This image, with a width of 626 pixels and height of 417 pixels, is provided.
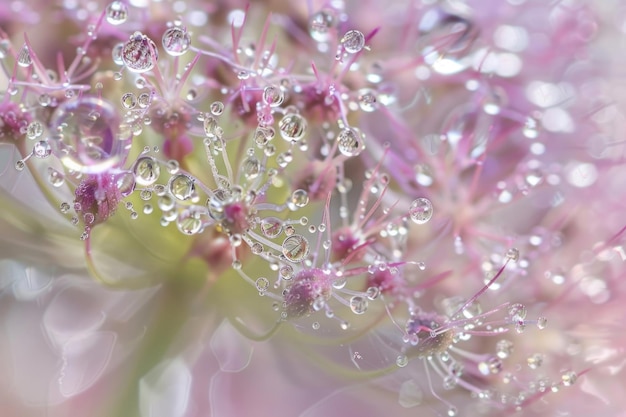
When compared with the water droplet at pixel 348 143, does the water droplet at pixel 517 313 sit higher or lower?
lower

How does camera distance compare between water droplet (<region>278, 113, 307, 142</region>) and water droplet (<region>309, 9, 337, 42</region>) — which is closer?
water droplet (<region>278, 113, 307, 142</region>)

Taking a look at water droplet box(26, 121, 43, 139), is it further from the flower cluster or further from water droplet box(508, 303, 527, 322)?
water droplet box(508, 303, 527, 322)

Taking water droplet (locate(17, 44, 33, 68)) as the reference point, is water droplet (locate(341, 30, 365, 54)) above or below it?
above

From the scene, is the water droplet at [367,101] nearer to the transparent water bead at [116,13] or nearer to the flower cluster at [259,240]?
the flower cluster at [259,240]

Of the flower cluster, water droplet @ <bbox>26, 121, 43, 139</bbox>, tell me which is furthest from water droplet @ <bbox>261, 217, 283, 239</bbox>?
water droplet @ <bbox>26, 121, 43, 139</bbox>

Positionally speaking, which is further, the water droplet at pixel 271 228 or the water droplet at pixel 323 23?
the water droplet at pixel 323 23

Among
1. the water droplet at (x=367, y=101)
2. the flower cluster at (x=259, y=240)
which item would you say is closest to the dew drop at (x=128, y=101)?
the flower cluster at (x=259, y=240)

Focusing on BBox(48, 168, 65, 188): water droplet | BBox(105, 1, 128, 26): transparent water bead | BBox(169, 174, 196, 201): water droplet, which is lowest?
BBox(48, 168, 65, 188): water droplet

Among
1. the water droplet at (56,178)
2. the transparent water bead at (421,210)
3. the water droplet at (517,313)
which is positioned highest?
the transparent water bead at (421,210)
